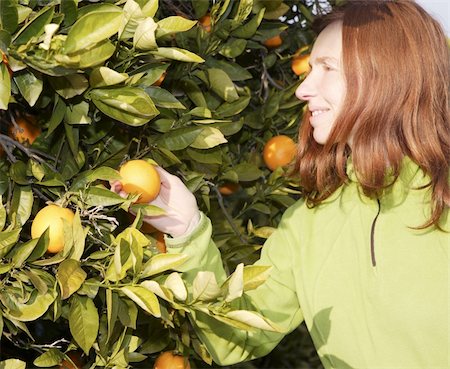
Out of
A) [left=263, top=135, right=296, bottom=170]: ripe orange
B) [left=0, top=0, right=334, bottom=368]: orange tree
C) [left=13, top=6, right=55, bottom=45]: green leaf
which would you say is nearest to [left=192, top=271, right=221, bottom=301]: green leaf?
[left=0, top=0, right=334, bottom=368]: orange tree

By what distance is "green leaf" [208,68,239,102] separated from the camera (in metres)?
1.56

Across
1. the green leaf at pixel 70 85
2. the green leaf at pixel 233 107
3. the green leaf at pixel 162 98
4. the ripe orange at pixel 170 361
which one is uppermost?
the green leaf at pixel 70 85

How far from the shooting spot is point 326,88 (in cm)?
150

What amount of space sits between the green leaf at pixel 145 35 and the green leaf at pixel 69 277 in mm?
329

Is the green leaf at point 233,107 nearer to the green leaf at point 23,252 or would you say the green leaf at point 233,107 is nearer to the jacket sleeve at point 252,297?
the jacket sleeve at point 252,297

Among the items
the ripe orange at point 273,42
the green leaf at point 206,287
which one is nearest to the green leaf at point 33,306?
the green leaf at point 206,287

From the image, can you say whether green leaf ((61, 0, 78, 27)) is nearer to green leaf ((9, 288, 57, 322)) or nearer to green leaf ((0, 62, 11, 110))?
green leaf ((0, 62, 11, 110))

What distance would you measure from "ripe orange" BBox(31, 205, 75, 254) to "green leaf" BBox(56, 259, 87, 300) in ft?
0.18

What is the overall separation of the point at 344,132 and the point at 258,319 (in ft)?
1.76

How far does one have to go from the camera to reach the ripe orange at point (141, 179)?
1282mm

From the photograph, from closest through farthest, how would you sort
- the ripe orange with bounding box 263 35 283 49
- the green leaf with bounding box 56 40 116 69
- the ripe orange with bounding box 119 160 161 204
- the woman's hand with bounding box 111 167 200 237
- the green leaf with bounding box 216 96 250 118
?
the green leaf with bounding box 56 40 116 69, the ripe orange with bounding box 119 160 161 204, the woman's hand with bounding box 111 167 200 237, the green leaf with bounding box 216 96 250 118, the ripe orange with bounding box 263 35 283 49

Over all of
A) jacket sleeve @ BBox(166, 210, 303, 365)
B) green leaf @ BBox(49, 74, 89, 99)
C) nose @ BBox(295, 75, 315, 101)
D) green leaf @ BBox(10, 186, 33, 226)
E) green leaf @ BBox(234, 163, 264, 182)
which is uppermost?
green leaf @ BBox(49, 74, 89, 99)

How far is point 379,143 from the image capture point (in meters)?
1.52

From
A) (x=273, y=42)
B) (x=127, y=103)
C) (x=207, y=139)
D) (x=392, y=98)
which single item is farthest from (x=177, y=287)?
(x=273, y=42)
